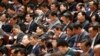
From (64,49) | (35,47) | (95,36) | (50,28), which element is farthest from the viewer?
(50,28)

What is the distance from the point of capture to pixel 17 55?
4949 mm

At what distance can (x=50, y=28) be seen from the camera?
21.1ft

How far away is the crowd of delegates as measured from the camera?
503 cm

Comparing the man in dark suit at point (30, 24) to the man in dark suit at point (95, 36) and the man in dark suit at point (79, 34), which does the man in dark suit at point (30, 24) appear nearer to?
the man in dark suit at point (79, 34)

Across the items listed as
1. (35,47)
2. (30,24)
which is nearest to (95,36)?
(35,47)

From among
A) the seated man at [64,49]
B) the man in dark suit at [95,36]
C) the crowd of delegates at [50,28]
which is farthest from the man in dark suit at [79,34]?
the seated man at [64,49]

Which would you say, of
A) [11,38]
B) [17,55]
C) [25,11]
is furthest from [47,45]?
→ [25,11]

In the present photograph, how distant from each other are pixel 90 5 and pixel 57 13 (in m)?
0.57

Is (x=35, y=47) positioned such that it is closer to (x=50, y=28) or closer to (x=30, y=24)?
(x=50, y=28)

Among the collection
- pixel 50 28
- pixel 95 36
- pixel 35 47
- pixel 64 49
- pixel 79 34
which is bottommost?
pixel 64 49

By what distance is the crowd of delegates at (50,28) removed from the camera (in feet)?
16.5

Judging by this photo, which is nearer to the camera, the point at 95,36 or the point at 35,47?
the point at 95,36

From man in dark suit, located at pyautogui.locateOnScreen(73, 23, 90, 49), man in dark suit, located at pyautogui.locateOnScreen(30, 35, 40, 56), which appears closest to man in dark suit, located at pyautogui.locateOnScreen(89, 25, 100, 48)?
man in dark suit, located at pyautogui.locateOnScreen(73, 23, 90, 49)

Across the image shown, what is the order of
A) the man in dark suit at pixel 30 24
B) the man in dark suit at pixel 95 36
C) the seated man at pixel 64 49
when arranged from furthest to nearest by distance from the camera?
1. the man in dark suit at pixel 30 24
2. the man in dark suit at pixel 95 36
3. the seated man at pixel 64 49
